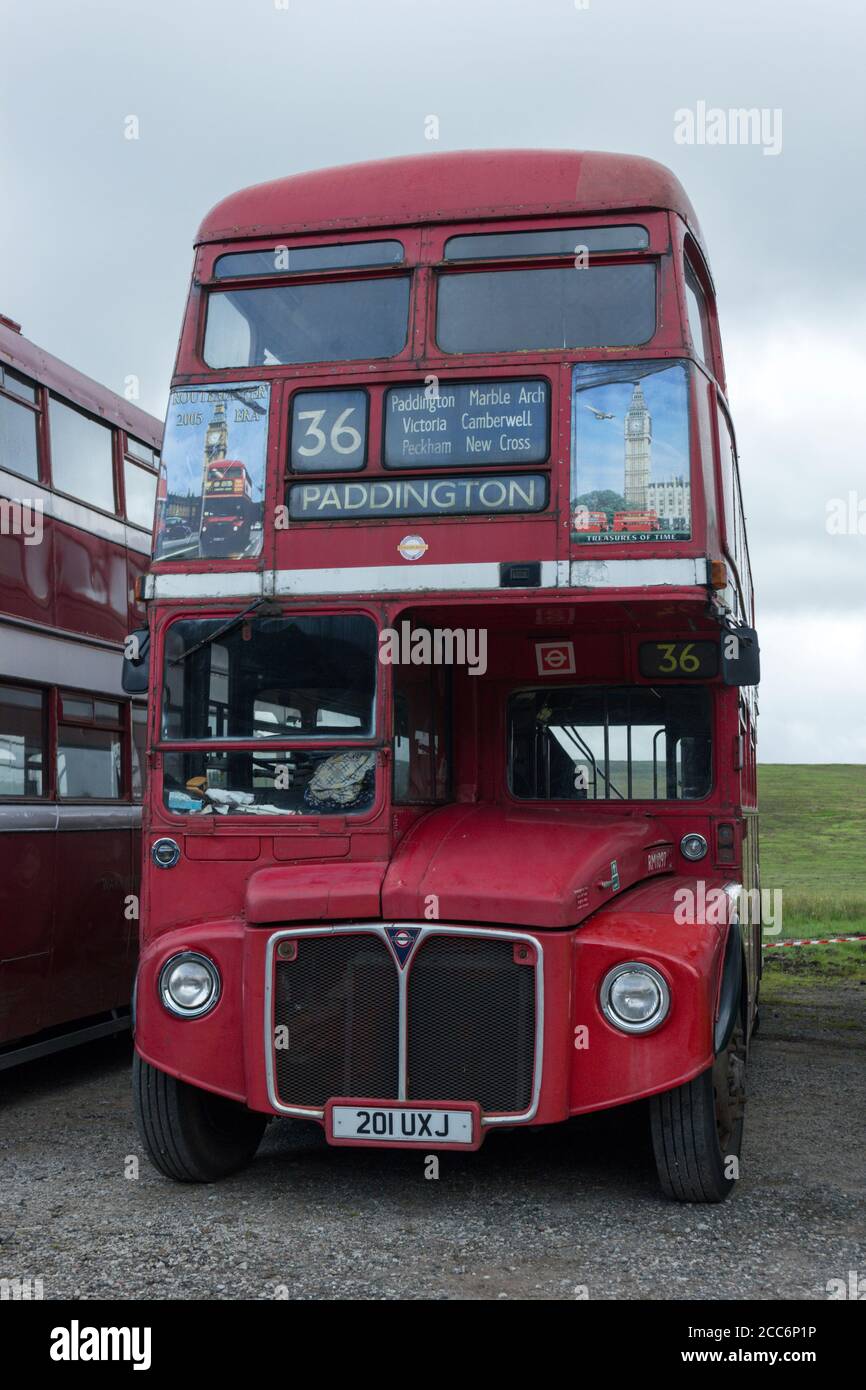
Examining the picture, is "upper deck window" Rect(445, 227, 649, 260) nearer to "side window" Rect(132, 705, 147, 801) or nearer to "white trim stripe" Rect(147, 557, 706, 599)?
"white trim stripe" Rect(147, 557, 706, 599)

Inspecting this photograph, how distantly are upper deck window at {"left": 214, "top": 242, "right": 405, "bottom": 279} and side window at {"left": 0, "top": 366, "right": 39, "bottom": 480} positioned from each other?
2.51m

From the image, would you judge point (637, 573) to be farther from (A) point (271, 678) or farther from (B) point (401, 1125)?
(B) point (401, 1125)

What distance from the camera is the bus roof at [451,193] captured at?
23.4 feet

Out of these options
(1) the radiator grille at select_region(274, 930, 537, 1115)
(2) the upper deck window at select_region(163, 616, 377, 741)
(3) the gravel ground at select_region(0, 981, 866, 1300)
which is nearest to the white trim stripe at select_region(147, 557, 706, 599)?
(2) the upper deck window at select_region(163, 616, 377, 741)

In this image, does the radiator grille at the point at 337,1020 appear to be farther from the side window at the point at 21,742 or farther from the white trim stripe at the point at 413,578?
the side window at the point at 21,742

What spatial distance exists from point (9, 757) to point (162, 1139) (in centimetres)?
320

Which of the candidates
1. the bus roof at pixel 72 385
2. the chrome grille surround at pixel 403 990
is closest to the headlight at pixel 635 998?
the chrome grille surround at pixel 403 990

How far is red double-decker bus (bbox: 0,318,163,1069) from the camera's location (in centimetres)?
909

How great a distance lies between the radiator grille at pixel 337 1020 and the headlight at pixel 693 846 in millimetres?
2039

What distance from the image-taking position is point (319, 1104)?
6.17 meters

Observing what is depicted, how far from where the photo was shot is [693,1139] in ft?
20.4
